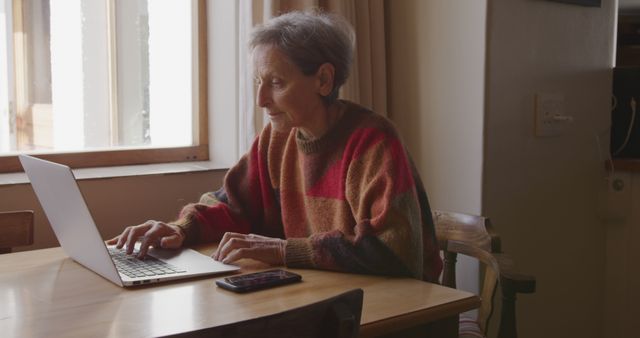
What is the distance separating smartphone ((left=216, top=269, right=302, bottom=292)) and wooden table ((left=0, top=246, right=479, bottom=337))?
0.02 metres

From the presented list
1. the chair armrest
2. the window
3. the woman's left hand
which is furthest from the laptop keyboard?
the window

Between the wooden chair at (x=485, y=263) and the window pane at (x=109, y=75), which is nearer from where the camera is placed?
the wooden chair at (x=485, y=263)

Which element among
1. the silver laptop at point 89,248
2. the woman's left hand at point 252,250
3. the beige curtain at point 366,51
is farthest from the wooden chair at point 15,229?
the beige curtain at point 366,51

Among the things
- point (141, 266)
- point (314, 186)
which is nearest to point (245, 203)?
point (314, 186)

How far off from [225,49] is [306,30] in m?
0.78

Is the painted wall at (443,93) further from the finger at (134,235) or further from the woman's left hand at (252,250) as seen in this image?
the finger at (134,235)

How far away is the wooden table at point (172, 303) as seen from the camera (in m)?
1.09

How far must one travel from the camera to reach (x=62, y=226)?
4.83 feet

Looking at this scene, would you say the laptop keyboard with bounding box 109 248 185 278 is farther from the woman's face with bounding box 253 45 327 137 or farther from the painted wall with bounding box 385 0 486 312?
the painted wall with bounding box 385 0 486 312

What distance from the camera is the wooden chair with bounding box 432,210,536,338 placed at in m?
1.44

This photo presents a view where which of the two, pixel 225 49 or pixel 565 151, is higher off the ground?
pixel 225 49

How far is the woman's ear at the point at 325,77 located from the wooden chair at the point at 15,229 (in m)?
0.73

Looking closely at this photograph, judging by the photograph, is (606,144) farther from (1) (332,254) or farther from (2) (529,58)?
(1) (332,254)

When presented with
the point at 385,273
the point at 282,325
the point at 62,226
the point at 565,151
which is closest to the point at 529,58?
the point at 565,151
